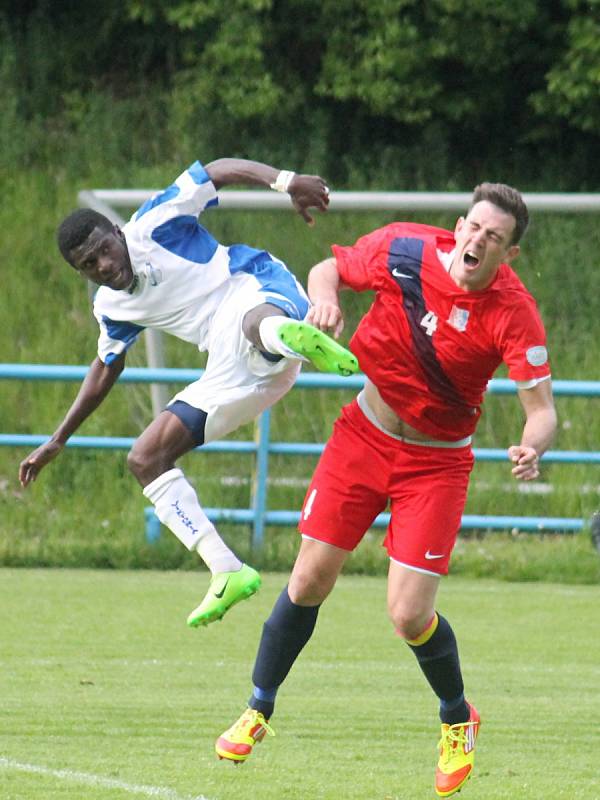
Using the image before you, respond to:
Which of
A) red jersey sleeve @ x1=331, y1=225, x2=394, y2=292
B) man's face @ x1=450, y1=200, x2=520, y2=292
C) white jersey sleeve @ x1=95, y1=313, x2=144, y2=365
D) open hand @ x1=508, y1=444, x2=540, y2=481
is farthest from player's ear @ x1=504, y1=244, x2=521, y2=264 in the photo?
white jersey sleeve @ x1=95, y1=313, x2=144, y2=365

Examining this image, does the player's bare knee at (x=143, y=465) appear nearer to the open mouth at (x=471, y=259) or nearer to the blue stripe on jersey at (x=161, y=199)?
the blue stripe on jersey at (x=161, y=199)

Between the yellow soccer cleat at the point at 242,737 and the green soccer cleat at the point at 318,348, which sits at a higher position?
the green soccer cleat at the point at 318,348

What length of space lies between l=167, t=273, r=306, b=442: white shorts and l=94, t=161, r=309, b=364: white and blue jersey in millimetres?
126

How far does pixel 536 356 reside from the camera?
6227 mm

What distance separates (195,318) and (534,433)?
7.26ft

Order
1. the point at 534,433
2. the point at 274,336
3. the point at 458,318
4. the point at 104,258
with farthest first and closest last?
1. the point at 104,258
2. the point at 274,336
3. the point at 458,318
4. the point at 534,433

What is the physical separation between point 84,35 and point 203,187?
14.6 m

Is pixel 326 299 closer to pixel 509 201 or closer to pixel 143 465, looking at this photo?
pixel 509 201

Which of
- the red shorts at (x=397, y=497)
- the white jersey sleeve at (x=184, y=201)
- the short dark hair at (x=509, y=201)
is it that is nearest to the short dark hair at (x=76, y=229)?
the white jersey sleeve at (x=184, y=201)

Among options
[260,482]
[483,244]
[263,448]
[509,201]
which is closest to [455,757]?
[483,244]

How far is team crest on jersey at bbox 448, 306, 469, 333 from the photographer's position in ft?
21.1

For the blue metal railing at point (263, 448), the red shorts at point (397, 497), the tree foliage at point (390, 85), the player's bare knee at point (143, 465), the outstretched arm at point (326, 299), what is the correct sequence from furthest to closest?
the tree foliage at point (390, 85), the blue metal railing at point (263, 448), the player's bare knee at point (143, 465), the red shorts at point (397, 497), the outstretched arm at point (326, 299)

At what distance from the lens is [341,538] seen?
6707mm

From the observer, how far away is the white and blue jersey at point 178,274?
7.62 metres
